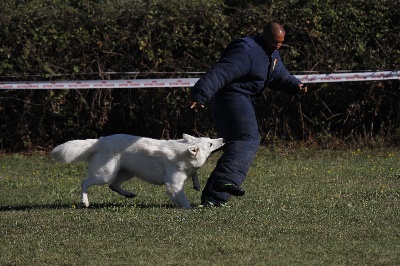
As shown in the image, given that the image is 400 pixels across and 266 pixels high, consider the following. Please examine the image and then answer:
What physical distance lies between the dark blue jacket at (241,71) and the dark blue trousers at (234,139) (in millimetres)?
128

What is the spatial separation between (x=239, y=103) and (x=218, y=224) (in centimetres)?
157

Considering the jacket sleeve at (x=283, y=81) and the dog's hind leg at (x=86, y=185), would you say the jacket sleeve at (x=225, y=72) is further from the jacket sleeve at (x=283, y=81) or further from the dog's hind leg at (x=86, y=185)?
the dog's hind leg at (x=86, y=185)

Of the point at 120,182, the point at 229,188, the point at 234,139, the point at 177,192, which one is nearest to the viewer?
the point at 229,188

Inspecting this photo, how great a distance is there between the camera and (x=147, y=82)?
1512 centimetres

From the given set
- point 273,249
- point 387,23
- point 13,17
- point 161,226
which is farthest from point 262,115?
point 273,249

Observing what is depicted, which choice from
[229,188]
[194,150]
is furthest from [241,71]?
[229,188]

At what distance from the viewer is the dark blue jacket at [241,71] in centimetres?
840

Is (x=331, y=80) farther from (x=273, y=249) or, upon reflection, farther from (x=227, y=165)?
(x=273, y=249)

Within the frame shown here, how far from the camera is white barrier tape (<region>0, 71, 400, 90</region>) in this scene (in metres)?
15.1

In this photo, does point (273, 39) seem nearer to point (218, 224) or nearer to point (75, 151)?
point (218, 224)

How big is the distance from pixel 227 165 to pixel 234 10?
7.55 m

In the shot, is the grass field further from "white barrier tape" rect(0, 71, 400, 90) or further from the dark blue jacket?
"white barrier tape" rect(0, 71, 400, 90)

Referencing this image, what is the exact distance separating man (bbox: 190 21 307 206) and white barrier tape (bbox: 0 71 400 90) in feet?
19.9

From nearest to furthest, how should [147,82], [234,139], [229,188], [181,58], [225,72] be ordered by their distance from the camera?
[225,72]
[229,188]
[234,139]
[147,82]
[181,58]
